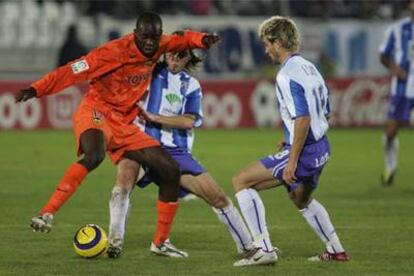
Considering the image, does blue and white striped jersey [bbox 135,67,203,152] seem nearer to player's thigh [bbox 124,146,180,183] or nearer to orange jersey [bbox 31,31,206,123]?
orange jersey [bbox 31,31,206,123]

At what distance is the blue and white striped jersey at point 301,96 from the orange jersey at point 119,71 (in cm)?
113

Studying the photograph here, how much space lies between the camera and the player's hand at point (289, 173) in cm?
843

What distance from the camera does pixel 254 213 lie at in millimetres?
8750

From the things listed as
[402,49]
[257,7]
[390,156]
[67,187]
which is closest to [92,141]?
[67,187]

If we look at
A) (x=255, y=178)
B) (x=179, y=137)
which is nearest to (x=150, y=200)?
(x=179, y=137)

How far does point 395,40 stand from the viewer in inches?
616

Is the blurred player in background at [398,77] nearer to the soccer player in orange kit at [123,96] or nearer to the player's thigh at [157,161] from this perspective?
the soccer player in orange kit at [123,96]

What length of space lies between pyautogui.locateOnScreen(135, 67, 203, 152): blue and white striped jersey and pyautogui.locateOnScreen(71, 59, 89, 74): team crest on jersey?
730 mm

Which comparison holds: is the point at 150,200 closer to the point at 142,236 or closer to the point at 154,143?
the point at 142,236

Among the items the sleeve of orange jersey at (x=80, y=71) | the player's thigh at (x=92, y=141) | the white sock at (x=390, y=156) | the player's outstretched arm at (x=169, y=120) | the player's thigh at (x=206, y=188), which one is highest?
the sleeve of orange jersey at (x=80, y=71)

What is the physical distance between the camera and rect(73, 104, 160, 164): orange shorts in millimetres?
9211

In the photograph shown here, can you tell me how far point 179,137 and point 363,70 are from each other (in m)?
19.3

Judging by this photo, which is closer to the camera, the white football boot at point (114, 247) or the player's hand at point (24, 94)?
the player's hand at point (24, 94)

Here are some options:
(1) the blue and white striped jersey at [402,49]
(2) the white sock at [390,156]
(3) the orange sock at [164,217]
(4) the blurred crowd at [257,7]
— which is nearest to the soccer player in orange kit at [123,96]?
(3) the orange sock at [164,217]
